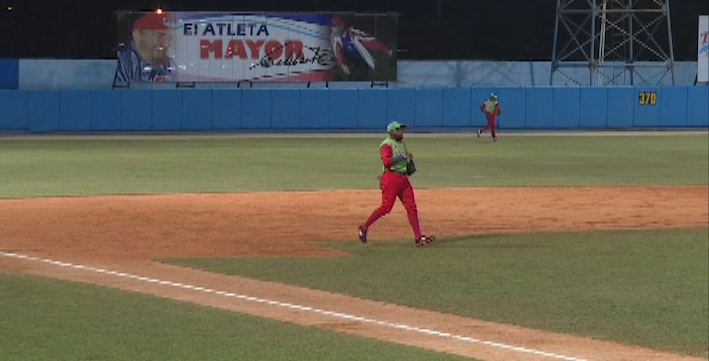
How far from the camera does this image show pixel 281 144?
160ft

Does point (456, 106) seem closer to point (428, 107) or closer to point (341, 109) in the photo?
point (428, 107)

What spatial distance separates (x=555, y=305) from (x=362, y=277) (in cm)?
299

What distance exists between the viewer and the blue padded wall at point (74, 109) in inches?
2056

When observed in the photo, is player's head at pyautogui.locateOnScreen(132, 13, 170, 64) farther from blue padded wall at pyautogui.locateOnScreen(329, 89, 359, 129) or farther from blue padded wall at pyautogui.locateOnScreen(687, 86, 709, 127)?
blue padded wall at pyautogui.locateOnScreen(687, 86, 709, 127)

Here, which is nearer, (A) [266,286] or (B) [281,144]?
(A) [266,286]

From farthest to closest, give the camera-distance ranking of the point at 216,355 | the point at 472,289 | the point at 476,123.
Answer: the point at 476,123 → the point at 472,289 → the point at 216,355

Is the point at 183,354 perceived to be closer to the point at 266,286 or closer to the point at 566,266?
the point at 266,286

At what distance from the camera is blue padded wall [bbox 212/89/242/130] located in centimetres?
5447

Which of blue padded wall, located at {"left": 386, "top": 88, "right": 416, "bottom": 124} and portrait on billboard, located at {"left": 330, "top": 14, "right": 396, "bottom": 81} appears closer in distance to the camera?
blue padded wall, located at {"left": 386, "top": 88, "right": 416, "bottom": 124}

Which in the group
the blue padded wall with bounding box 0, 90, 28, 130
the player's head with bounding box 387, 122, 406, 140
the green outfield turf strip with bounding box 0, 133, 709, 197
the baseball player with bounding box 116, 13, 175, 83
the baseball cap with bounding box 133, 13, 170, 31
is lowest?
the green outfield turf strip with bounding box 0, 133, 709, 197

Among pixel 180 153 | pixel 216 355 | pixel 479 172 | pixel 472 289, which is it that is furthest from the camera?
pixel 180 153

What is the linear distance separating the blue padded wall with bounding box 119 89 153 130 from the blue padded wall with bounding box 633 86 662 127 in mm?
19754

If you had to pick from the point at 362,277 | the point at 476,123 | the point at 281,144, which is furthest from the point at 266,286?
the point at 476,123

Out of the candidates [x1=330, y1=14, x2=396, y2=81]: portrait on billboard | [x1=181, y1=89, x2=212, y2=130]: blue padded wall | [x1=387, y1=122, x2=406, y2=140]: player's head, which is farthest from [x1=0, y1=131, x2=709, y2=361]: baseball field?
[x1=330, y1=14, x2=396, y2=81]: portrait on billboard
